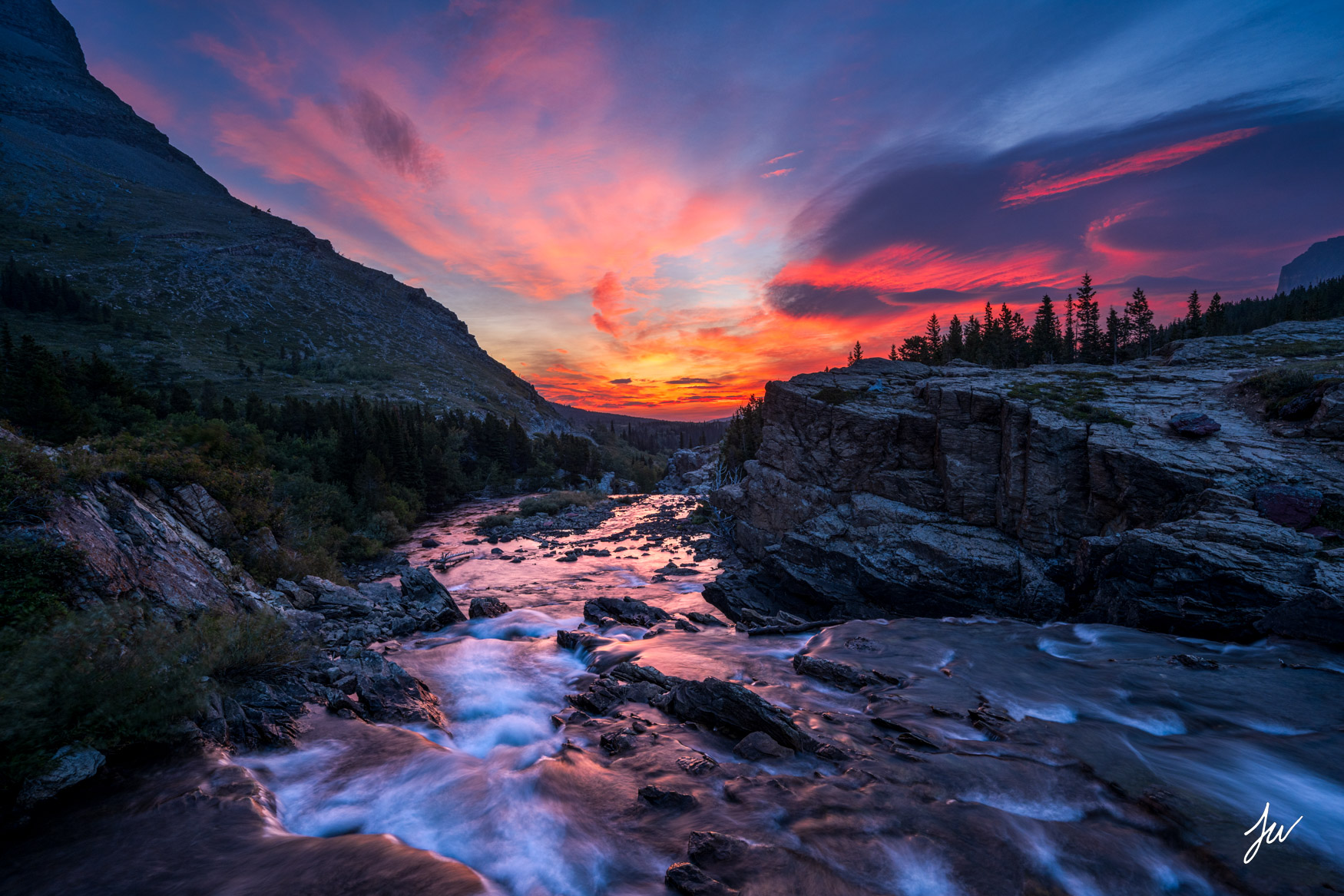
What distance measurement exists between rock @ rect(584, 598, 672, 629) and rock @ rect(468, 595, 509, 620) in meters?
3.82

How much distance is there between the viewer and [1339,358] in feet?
70.4

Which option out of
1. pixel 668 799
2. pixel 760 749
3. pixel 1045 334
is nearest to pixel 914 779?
pixel 760 749

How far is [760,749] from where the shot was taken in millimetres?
9289

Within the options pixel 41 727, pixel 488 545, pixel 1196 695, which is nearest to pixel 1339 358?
pixel 1196 695

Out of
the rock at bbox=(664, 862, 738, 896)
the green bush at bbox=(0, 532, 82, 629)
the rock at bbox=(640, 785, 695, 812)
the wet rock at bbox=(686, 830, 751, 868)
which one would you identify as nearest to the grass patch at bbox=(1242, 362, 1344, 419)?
the wet rock at bbox=(686, 830, 751, 868)

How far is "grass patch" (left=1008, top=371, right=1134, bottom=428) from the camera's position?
21.4 metres

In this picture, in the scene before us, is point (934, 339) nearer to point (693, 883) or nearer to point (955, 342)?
point (955, 342)

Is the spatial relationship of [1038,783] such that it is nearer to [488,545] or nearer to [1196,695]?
[1196,695]

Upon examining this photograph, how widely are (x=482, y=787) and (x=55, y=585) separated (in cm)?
889

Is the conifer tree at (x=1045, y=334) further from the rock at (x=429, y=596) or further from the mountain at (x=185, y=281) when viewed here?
the mountain at (x=185, y=281)

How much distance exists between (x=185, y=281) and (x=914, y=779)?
169 metres

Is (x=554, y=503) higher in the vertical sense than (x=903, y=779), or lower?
lower

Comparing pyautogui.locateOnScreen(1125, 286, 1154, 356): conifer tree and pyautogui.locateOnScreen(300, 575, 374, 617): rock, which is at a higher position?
pyautogui.locateOnScreen(1125, 286, 1154, 356): conifer tree

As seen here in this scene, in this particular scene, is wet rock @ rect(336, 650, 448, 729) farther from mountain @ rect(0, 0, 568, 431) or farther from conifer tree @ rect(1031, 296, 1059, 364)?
mountain @ rect(0, 0, 568, 431)
